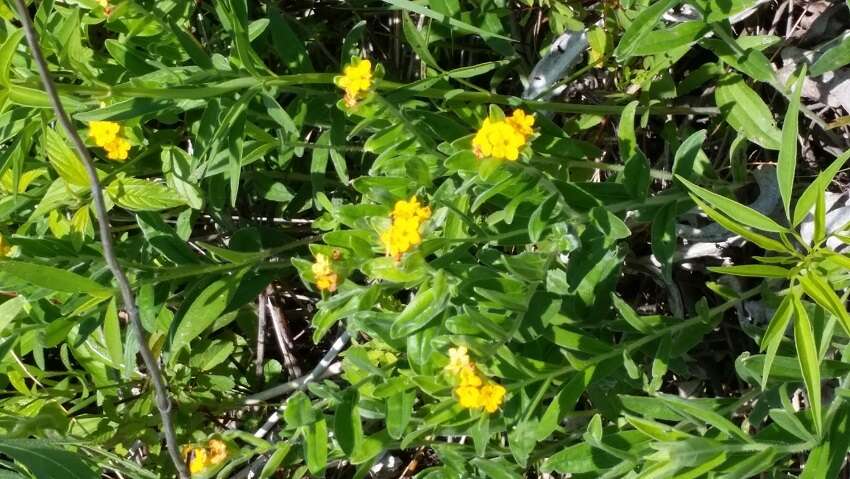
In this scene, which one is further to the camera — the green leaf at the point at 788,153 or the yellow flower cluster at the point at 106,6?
the yellow flower cluster at the point at 106,6

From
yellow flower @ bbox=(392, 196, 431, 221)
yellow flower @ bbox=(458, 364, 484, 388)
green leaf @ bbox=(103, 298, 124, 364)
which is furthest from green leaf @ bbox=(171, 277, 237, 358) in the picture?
yellow flower @ bbox=(458, 364, 484, 388)

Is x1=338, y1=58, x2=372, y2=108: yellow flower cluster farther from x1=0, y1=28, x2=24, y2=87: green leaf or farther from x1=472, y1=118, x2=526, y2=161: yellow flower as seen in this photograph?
x1=0, y1=28, x2=24, y2=87: green leaf

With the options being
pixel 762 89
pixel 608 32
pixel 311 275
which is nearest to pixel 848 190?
pixel 762 89

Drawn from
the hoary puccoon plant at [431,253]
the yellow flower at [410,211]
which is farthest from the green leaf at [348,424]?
the yellow flower at [410,211]

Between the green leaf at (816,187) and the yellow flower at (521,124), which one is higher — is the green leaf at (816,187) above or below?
below

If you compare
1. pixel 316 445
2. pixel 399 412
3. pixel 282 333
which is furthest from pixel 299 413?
pixel 282 333

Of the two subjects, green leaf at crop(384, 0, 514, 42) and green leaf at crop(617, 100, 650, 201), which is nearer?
green leaf at crop(617, 100, 650, 201)

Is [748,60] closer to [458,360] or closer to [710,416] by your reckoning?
[710,416]

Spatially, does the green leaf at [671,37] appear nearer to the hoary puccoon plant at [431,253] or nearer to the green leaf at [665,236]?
the hoary puccoon plant at [431,253]
